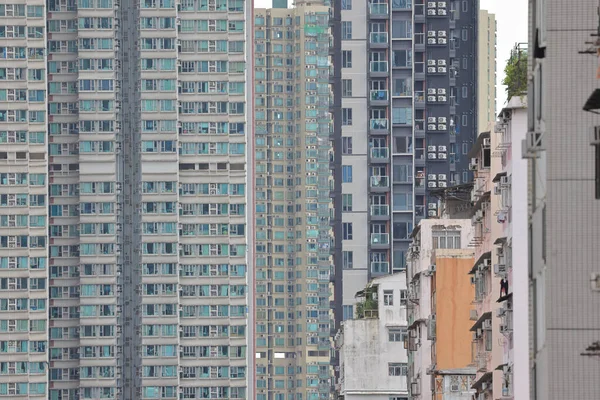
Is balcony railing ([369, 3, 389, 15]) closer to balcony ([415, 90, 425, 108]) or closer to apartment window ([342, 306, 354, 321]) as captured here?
balcony ([415, 90, 425, 108])

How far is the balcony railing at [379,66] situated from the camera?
13538 cm

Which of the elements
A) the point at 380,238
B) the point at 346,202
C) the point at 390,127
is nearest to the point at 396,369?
the point at 380,238

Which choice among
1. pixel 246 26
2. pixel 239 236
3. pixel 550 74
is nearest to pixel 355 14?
pixel 246 26

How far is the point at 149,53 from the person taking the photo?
128625 millimetres

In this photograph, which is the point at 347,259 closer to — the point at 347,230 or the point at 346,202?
the point at 347,230

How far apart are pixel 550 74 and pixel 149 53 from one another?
103m

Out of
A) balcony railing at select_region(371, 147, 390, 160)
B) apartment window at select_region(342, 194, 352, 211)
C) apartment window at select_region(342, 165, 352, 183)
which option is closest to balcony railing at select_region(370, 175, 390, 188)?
balcony railing at select_region(371, 147, 390, 160)

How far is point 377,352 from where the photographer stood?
103m

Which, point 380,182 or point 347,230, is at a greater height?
point 380,182

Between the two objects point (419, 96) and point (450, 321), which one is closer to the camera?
point (450, 321)

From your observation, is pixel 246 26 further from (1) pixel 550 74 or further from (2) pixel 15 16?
(1) pixel 550 74

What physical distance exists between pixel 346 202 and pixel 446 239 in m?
52.2

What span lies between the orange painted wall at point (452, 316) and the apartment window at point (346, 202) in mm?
57585

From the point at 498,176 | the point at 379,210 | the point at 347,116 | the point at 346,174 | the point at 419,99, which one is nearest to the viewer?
the point at 498,176
